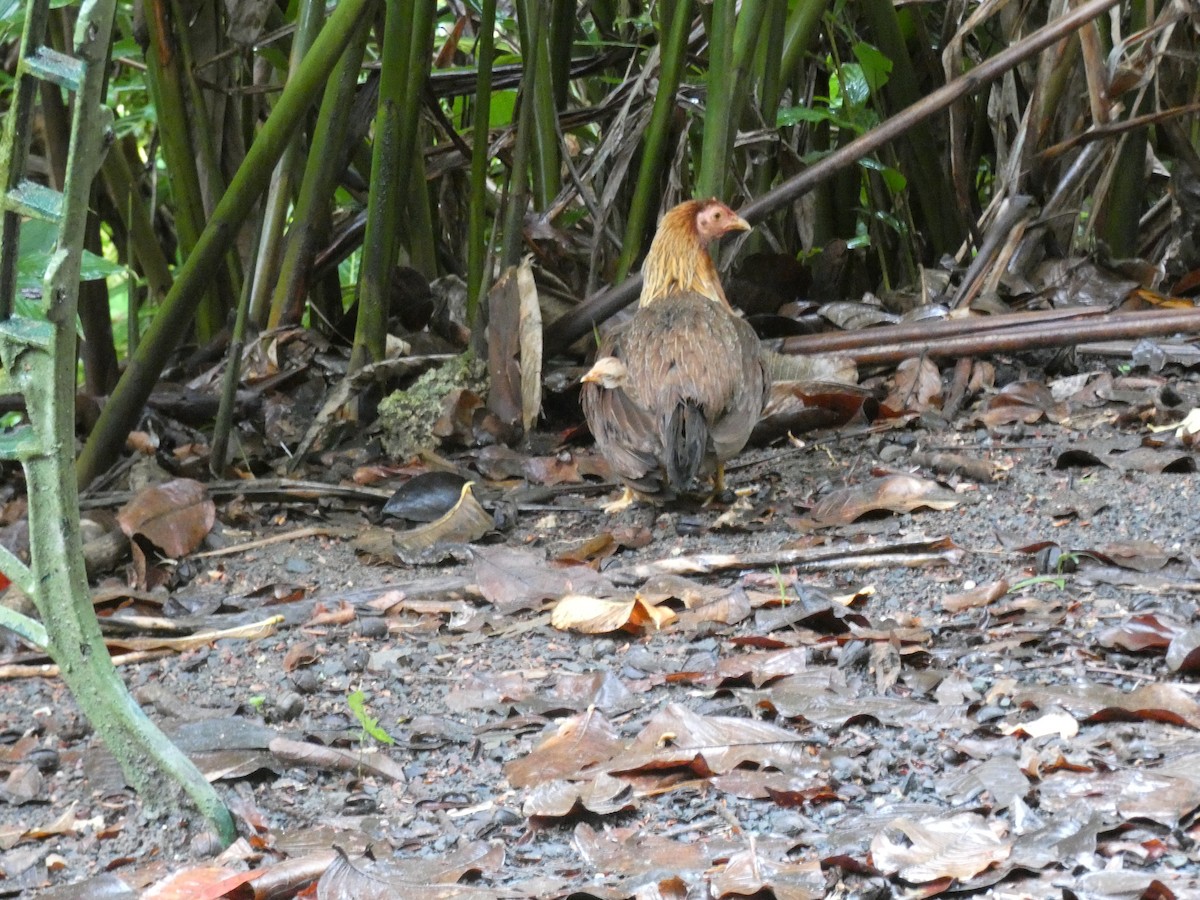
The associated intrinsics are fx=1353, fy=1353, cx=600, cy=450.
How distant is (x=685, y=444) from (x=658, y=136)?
129 centimetres

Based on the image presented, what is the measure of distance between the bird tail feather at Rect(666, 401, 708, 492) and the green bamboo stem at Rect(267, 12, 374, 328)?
150cm

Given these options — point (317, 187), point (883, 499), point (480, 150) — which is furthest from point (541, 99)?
point (883, 499)

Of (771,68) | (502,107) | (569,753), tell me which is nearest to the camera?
(569,753)

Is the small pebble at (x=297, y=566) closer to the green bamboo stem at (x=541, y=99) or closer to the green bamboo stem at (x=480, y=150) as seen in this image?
the green bamboo stem at (x=480, y=150)

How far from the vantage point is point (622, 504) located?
4344 millimetres

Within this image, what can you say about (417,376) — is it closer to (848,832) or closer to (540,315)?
(540,315)

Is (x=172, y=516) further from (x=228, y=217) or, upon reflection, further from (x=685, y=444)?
(x=685, y=444)

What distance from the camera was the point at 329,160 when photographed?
15.1ft

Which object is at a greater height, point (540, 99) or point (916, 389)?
point (540, 99)

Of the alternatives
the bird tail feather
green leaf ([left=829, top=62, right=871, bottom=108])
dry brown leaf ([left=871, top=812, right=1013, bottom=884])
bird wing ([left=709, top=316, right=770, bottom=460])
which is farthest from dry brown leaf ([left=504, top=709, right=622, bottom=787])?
green leaf ([left=829, top=62, right=871, bottom=108])

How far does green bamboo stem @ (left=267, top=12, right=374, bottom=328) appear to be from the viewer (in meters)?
4.46

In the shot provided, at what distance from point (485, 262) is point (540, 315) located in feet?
1.35

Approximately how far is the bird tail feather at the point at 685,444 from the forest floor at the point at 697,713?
23 centimetres

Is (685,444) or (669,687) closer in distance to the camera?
(669,687)
